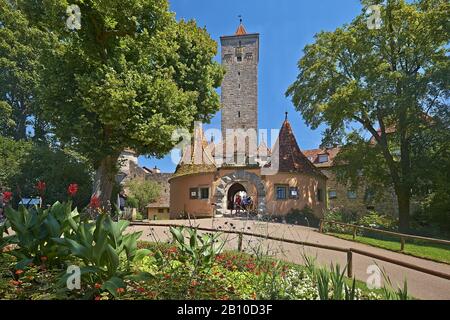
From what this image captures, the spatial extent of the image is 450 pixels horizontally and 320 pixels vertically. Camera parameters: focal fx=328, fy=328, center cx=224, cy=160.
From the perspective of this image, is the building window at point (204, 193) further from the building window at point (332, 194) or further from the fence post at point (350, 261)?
the building window at point (332, 194)

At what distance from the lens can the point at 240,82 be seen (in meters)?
32.0

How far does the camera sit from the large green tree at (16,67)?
87.4 ft

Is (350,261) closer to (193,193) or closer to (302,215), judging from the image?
(302,215)

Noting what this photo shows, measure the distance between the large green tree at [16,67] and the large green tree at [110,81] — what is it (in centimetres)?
1176

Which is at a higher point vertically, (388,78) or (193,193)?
(388,78)

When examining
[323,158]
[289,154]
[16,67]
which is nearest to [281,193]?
[289,154]

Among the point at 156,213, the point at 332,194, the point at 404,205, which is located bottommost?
the point at 156,213

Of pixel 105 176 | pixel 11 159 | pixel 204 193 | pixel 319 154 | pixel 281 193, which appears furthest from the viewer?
pixel 319 154

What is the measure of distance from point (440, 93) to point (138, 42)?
17116 mm

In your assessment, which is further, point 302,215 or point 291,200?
point 291,200

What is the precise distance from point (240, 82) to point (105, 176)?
18713mm

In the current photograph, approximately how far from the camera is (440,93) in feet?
62.5
